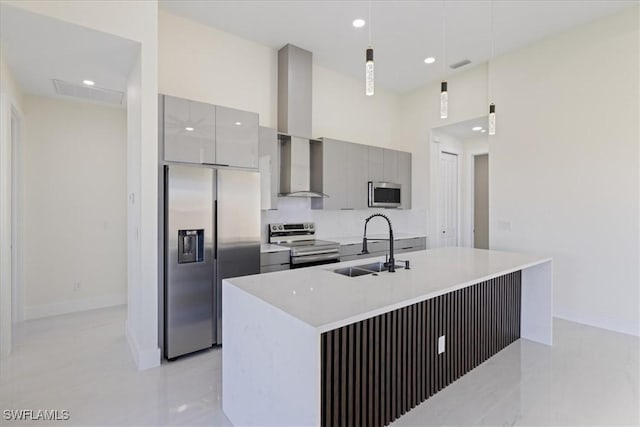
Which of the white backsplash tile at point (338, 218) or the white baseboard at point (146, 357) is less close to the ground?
the white backsplash tile at point (338, 218)

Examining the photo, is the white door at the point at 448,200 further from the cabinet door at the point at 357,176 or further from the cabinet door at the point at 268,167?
the cabinet door at the point at 268,167

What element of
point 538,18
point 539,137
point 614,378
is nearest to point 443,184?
point 539,137

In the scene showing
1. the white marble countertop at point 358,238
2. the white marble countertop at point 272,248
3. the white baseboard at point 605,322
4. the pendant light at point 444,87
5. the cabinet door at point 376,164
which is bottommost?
the white baseboard at point 605,322

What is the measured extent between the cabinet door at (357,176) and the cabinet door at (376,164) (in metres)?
0.09

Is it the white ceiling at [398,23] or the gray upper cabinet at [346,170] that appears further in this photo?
the gray upper cabinet at [346,170]

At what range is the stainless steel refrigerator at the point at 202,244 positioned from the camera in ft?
9.27

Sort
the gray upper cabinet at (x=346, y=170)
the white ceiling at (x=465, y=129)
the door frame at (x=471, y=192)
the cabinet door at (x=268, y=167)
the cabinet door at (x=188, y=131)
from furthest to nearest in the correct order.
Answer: the door frame at (x=471, y=192), the white ceiling at (x=465, y=129), the gray upper cabinet at (x=346, y=170), the cabinet door at (x=268, y=167), the cabinet door at (x=188, y=131)

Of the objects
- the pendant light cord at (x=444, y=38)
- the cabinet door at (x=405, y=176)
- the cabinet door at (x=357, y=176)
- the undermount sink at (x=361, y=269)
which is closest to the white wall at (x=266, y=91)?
the cabinet door at (x=405, y=176)

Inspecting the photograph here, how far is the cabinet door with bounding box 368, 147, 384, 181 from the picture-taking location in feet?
16.2

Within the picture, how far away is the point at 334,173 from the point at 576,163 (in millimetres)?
2833

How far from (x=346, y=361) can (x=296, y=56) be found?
378 centimetres

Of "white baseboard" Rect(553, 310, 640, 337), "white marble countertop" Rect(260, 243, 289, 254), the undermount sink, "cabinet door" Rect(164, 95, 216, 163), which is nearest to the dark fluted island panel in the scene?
the undermount sink

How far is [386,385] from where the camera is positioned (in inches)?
75.0

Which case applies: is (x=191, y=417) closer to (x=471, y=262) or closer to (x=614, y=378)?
(x=471, y=262)
